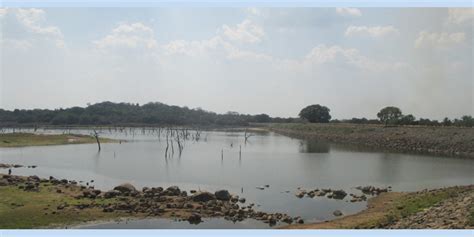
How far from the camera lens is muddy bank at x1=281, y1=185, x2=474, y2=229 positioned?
15.8 metres

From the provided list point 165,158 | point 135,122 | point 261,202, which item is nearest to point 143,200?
point 261,202

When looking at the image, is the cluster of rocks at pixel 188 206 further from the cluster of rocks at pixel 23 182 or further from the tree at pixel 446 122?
the tree at pixel 446 122

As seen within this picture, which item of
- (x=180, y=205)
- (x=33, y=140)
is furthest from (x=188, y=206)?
(x=33, y=140)

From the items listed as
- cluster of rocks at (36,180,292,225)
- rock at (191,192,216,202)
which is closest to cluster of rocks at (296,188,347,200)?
cluster of rocks at (36,180,292,225)

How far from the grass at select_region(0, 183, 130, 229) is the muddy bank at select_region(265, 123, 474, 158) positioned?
4169cm

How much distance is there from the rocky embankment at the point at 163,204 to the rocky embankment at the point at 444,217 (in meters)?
4.45

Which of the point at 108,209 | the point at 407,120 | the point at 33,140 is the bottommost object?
the point at 108,209

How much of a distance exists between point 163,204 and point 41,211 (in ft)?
17.2

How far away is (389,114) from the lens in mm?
86062

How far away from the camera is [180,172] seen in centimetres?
3553

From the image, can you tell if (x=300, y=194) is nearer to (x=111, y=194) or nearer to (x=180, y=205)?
(x=180, y=205)

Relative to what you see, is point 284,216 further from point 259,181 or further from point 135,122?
point 135,122

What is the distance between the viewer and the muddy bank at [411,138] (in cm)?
5316

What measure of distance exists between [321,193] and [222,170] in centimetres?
1263
